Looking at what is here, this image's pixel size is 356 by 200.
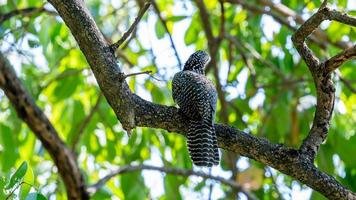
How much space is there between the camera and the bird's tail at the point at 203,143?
3055mm

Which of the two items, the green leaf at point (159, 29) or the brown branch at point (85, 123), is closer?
the brown branch at point (85, 123)

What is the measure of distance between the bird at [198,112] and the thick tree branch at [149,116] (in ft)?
0.15

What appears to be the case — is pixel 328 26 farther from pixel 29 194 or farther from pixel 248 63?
pixel 29 194

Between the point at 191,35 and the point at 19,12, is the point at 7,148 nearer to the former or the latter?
the point at 19,12

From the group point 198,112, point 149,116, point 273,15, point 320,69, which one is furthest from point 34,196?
point 273,15

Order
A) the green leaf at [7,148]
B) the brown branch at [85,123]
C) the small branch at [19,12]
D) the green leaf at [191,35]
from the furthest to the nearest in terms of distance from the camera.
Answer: the green leaf at [191,35] < the green leaf at [7,148] < the brown branch at [85,123] < the small branch at [19,12]

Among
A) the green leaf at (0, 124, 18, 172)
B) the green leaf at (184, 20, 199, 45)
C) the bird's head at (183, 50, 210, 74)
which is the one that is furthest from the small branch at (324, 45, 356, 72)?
the green leaf at (184, 20, 199, 45)

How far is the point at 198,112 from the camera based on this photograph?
3229mm

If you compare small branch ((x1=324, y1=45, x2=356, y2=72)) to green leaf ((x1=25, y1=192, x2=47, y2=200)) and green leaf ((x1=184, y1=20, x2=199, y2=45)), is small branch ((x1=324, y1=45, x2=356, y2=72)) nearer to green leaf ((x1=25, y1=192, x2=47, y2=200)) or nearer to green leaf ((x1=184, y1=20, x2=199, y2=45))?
green leaf ((x1=25, y1=192, x2=47, y2=200))

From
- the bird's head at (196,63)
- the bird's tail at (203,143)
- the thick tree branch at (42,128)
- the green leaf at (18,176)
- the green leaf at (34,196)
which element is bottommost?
the green leaf at (34,196)

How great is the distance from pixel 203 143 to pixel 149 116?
0.26 meters

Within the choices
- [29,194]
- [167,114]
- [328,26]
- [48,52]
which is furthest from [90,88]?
[29,194]

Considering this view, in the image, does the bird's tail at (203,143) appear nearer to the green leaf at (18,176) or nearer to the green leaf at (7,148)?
the green leaf at (18,176)

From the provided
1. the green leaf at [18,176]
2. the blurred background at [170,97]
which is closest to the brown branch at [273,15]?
the blurred background at [170,97]
